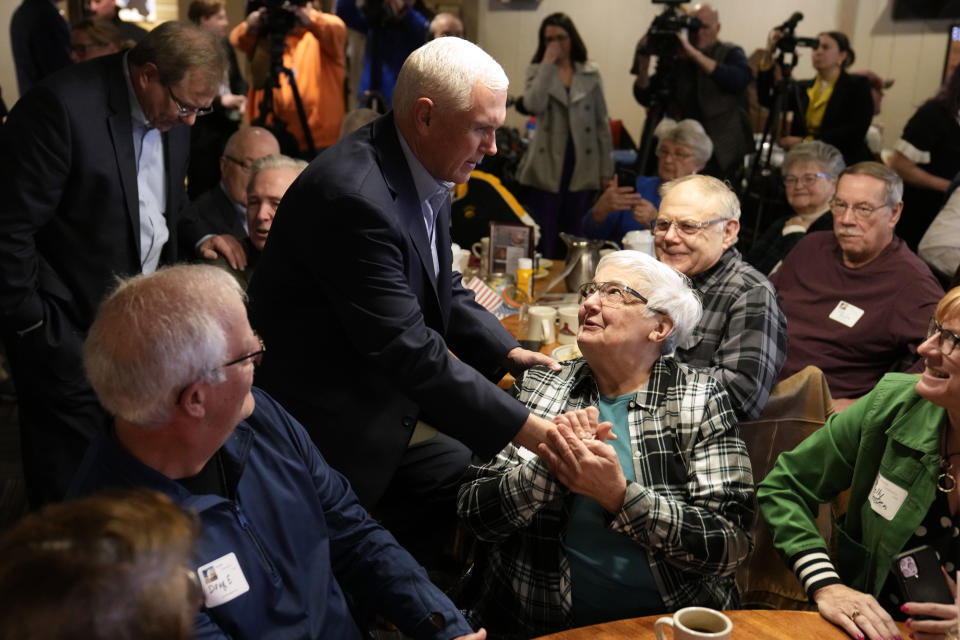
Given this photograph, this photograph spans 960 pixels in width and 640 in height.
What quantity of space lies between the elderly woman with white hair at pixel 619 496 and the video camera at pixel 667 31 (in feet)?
12.5

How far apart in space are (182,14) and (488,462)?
7.85 m

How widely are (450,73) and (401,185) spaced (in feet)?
0.90

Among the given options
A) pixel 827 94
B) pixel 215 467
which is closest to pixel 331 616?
pixel 215 467

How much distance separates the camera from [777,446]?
7.87 feet

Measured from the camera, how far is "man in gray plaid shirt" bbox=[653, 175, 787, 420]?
2.53m

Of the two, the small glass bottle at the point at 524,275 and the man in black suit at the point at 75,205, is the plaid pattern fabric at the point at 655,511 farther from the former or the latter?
the small glass bottle at the point at 524,275

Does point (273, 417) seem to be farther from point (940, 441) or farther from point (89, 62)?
point (89, 62)

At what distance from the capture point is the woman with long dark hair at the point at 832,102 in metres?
5.65

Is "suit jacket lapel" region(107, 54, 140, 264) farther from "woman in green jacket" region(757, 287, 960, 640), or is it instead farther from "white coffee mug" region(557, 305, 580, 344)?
"woman in green jacket" region(757, 287, 960, 640)

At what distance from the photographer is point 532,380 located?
2.26m

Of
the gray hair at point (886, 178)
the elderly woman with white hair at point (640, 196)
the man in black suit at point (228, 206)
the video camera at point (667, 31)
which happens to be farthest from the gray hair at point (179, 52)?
the video camera at point (667, 31)

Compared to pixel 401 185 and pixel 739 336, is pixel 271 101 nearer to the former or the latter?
pixel 401 185

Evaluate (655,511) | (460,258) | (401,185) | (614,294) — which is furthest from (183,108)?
(655,511)

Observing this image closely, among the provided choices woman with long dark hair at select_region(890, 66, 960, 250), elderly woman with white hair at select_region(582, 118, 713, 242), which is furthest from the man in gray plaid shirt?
woman with long dark hair at select_region(890, 66, 960, 250)
